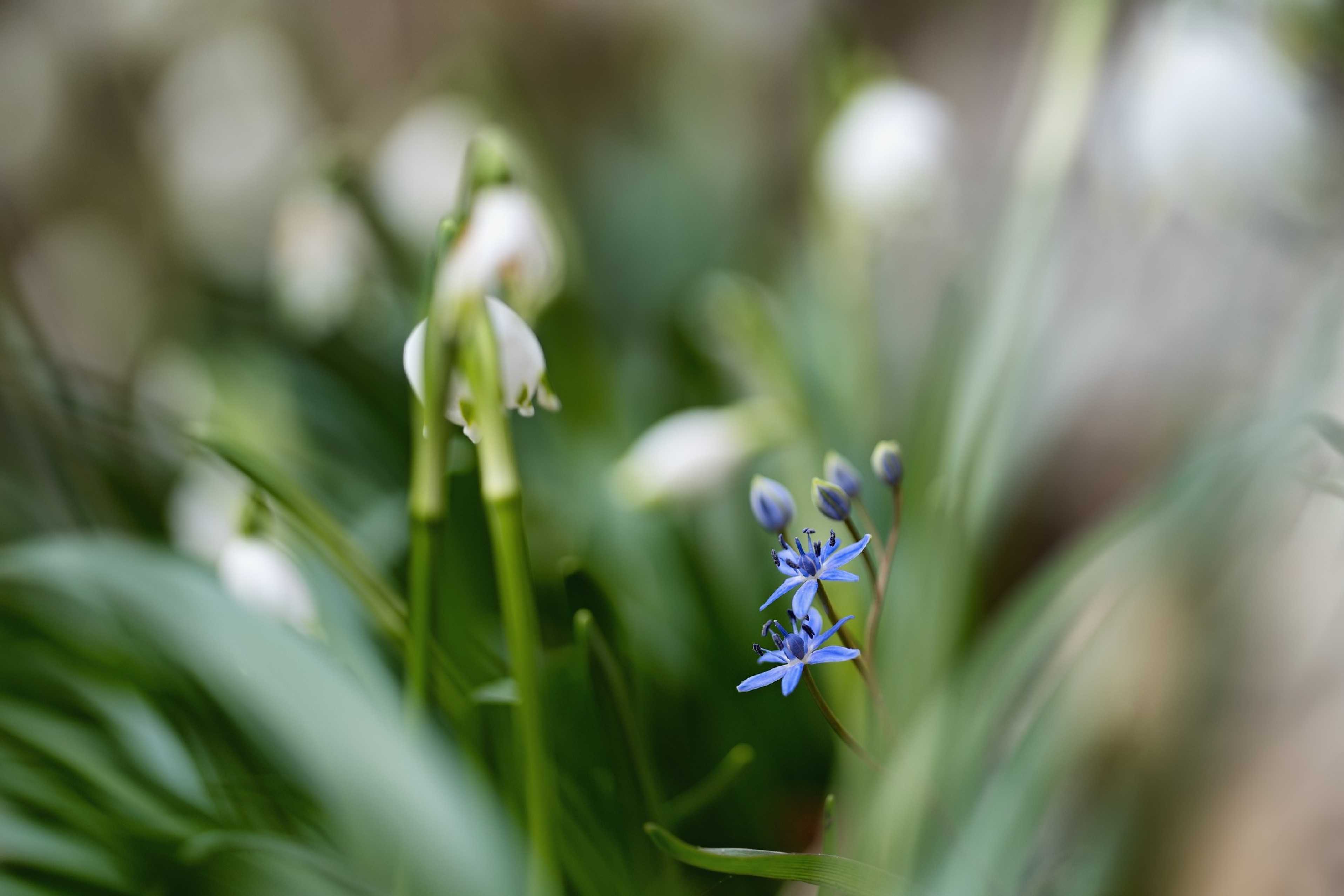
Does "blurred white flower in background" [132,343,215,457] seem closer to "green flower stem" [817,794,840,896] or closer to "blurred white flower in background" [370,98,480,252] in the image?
"blurred white flower in background" [370,98,480,252]

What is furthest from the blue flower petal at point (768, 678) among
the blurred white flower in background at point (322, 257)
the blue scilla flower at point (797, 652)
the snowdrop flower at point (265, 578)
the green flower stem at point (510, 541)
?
the blurred white flower in background at point (322, 257)

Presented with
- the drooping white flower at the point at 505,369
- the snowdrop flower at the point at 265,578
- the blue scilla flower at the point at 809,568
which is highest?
the drooping white flower at the point at 505,369

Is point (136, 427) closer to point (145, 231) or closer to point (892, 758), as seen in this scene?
point (892, 758)

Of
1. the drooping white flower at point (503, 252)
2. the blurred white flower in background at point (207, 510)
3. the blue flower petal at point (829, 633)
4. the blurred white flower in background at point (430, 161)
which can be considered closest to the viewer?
the blue flower petal at point (829, 633)

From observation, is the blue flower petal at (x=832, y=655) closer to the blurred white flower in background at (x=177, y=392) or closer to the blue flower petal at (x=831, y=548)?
the blue flower petal at (x=831, y=548)

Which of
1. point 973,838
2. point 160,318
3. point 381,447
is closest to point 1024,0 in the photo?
point 381,447

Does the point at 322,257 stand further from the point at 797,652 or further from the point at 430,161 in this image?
the point at 797,652
